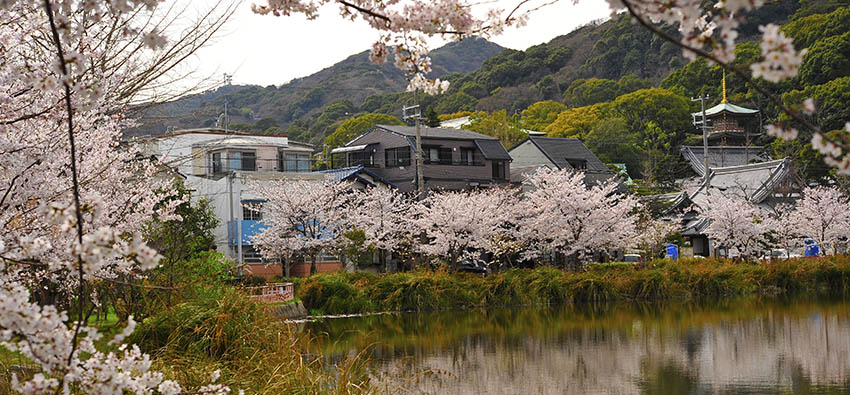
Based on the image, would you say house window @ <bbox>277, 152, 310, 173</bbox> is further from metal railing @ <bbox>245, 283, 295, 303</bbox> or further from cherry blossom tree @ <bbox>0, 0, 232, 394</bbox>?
cherry blossom tree @ <bbox>0, 0, 232, 394</bbox>

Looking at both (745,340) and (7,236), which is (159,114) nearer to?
(7,236)

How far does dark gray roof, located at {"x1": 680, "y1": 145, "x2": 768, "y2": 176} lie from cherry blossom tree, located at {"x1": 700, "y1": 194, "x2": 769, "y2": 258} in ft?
45.6

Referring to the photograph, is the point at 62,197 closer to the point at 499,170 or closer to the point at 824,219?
the point at 824,219

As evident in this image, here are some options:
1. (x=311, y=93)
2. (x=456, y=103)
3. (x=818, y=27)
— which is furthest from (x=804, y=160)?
(x=311, y=93)

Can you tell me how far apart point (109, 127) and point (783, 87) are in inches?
1693

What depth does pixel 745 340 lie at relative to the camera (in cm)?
1280

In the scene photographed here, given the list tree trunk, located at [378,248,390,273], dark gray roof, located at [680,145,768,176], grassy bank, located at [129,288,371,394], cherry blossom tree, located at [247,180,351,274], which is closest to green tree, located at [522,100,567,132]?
dark gray roof, located at [680,145,768,176]

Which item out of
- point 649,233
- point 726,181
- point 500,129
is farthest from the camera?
point 500,129

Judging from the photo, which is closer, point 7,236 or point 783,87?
point 7,236

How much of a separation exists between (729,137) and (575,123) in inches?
340

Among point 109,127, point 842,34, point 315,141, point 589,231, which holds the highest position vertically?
point 842,34

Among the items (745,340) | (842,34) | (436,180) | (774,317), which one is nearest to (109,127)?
(745,340)

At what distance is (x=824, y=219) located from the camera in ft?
92.7

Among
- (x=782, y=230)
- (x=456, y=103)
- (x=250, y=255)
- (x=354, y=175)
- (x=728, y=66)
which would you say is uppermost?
(x=456, y=103)
